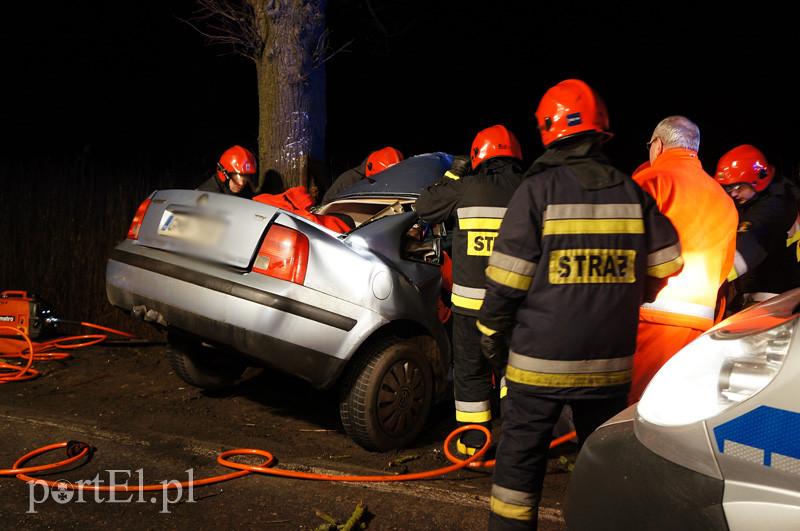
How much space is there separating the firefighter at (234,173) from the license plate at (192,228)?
1.89 m

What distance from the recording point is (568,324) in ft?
8.81

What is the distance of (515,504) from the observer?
2729 millimetres

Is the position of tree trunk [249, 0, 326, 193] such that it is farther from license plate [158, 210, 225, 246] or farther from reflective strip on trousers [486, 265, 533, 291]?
reflective strip on trousers [486, 265, 533, 291]

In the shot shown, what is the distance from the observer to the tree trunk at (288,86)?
693 cm

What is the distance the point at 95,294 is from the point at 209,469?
412cm

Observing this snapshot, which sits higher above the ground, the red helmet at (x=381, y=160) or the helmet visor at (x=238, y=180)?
the red helmet at (x=381, y=160)

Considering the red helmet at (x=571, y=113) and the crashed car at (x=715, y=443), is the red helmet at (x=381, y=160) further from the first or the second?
the crashed car at (x=715, y=443)

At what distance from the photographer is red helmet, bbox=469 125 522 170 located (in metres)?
4.17

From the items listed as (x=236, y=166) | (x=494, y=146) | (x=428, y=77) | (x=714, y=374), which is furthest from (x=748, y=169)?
(x=428, y=77)

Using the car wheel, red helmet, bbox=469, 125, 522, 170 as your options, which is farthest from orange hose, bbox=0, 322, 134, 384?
red helmet, bbox=469, 125, 522, 170

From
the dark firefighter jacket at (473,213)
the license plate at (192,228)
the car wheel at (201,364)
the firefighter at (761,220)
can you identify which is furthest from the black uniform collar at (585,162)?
the car wheel at (201,364)

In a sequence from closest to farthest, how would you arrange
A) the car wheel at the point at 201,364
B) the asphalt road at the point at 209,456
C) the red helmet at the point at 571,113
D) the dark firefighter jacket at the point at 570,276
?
the dark firefighter jacket at the point at 570,276 < the red helmet at the point at 571,113 < the asphalt road at the point at 209,456 < the car wheel at the point at 201,364

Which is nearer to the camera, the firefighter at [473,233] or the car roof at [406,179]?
the firefighter at [473,233]

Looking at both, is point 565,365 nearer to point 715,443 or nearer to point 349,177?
point 715,443
